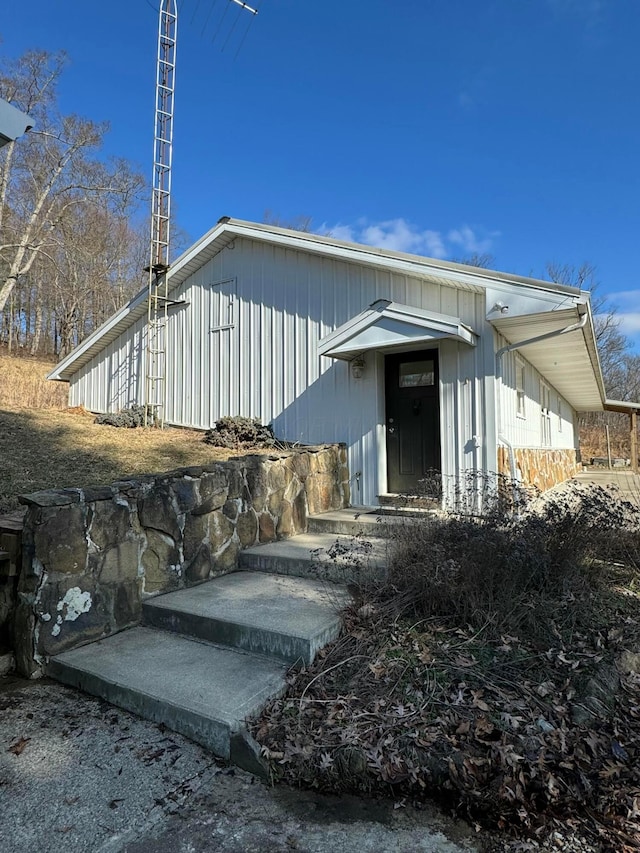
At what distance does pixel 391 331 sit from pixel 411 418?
1.38 meters

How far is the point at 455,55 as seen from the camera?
9352mm

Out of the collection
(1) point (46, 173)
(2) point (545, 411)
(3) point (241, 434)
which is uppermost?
(1) point (46, 173)

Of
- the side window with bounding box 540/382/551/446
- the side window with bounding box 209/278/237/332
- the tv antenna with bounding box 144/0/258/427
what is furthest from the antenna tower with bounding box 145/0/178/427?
the side window with bounding box 540/382/551/446

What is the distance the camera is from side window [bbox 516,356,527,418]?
801 centimetres

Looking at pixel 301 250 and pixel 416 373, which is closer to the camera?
pixel 416 373

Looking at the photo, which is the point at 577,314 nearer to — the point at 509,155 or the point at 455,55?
the point at 455,55

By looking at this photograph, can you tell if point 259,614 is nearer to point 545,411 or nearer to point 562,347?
point 562,347

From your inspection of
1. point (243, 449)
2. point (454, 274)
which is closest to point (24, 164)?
point (243, 449)

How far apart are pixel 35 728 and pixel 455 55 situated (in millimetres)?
11887

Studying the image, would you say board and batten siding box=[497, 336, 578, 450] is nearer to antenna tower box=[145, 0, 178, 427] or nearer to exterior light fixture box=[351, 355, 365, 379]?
exterior light fixture box=[351, 355, 365, 379]

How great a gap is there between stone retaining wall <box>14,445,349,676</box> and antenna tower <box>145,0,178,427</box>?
528cm

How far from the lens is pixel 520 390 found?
825 centimetres

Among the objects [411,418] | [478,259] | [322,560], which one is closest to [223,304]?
[411,418]

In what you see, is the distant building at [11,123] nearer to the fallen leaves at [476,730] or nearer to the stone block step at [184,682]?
the stone block step at [184,682]
